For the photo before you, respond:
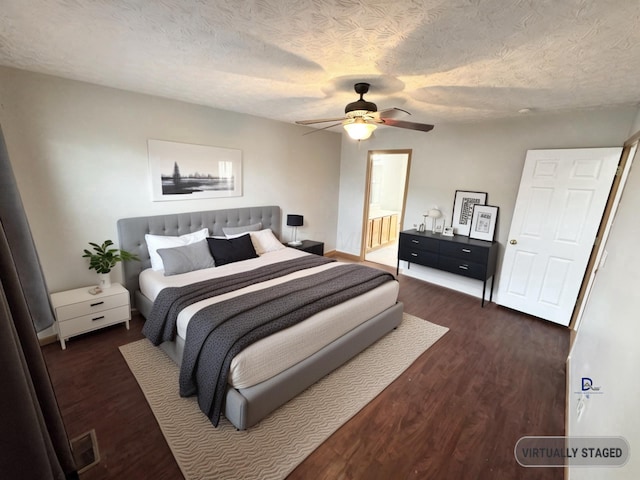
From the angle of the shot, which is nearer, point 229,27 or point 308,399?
point 229,27

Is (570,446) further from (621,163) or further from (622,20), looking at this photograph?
(621,163)

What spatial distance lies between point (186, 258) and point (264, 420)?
185cm

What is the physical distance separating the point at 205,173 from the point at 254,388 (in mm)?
2725

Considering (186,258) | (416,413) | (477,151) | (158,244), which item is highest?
(477,151)

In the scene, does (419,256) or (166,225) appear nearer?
(166,225)

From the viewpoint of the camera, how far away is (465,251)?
377cm

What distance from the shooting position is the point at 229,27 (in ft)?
5.11

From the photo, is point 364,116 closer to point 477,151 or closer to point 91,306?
point 477,151

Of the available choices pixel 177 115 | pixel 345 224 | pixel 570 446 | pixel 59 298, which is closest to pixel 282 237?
pixel 345 224

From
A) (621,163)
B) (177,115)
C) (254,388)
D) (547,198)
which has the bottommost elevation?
(254,388)

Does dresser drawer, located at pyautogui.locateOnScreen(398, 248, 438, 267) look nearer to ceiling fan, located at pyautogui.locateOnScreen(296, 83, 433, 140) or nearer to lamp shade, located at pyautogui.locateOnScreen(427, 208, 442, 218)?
lamp shade, located at pyautogui.locateOnScreen(427, 208, 442, 218)

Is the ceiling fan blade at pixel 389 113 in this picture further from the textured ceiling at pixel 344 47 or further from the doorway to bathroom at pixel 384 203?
the doorway to bathroom at pixel 384 203

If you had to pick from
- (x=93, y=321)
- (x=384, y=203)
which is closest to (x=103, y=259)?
(x=93, y=321)

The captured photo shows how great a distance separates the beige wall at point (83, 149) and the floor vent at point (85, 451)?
2058mm
